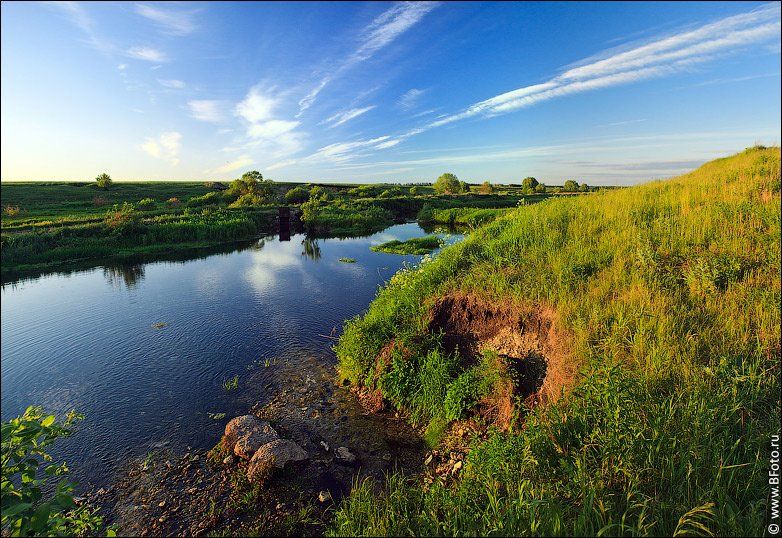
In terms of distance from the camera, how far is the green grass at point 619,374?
448 centimetres

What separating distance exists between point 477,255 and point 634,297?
16.4ft

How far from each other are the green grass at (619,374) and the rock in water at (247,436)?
2654 millimetres

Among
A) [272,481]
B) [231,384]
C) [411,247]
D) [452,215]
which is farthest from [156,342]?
[452,215]

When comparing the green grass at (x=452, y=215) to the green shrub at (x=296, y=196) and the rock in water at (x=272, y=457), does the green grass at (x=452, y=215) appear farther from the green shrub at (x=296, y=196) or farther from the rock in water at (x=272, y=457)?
the rock in water at (x=272, y=457)

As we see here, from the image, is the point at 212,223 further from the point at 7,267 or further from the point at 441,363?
the point at 441,363

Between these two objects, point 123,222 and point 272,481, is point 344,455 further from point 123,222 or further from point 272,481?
point 123,222

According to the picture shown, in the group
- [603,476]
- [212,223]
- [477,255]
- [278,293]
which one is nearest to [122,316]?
[278,293]

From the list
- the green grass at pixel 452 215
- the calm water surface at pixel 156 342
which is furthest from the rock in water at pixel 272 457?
the green grass at pixel 452 215

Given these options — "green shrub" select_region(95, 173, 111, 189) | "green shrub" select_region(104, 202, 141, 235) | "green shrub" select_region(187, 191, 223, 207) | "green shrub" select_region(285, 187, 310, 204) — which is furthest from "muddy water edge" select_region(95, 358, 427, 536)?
"green shrub" select_region(95, 173, 111, 189)

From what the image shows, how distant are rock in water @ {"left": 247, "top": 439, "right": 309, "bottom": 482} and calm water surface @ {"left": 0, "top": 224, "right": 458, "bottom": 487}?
2.11 meters

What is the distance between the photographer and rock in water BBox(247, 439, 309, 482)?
7262 mm

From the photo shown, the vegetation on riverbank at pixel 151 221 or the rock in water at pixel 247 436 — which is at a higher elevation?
the vegetation on riverbank at pixel 151 221

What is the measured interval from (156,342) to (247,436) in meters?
9.31

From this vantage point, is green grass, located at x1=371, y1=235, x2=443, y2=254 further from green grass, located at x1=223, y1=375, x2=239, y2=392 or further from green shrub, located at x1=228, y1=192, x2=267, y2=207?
green shrub, located at x1=228, y1=192, x2=267, y2=207
